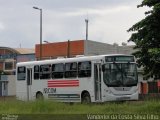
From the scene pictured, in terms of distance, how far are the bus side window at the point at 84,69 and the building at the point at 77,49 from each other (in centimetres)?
3511

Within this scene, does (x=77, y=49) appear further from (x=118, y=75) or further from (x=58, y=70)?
(x=118, y=75)

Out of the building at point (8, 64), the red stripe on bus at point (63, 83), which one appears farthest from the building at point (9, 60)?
the red stripe on bus at point (63, 83)

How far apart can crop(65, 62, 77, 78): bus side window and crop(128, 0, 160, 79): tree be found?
9.62m

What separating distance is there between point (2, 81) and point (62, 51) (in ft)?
31.4

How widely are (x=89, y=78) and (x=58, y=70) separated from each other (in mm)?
3623

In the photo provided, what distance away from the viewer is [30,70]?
35.0 m

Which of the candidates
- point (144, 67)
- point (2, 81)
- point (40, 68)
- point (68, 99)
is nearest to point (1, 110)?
point (144, 67)

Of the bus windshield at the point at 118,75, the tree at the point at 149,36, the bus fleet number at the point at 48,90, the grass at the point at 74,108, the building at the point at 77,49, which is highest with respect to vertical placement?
the building at the point at 77,49

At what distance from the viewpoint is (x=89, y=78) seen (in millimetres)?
28609

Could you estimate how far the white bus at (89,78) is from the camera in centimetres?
2770

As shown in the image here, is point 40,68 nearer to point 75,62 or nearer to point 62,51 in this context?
point 75,62

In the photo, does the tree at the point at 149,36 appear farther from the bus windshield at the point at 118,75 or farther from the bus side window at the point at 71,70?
the bus side window at the point at 71,70

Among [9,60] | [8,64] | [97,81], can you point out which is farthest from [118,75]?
[8,64]

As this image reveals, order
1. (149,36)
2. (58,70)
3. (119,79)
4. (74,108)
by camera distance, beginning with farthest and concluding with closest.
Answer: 1. (58,70)
2. (119,79)
3. (74,108)
4. (149,36)
